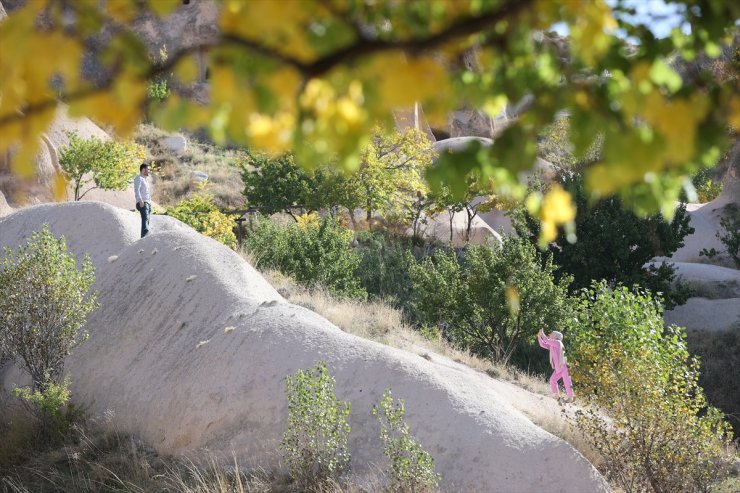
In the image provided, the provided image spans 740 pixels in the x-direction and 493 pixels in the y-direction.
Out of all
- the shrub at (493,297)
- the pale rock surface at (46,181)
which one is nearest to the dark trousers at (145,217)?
the shrub at (493,297)

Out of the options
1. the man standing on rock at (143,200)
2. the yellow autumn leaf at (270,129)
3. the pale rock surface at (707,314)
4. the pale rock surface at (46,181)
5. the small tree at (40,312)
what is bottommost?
the pale rock surface at (707,314)

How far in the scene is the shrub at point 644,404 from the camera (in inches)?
342

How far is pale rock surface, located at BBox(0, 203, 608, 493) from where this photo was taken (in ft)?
27.9

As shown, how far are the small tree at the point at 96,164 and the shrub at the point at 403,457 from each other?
2001cm

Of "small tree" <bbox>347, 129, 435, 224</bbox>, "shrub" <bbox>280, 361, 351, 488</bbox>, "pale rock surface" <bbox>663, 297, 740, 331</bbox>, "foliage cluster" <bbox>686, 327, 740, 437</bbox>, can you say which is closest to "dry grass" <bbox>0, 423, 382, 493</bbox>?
"shrub" <bbox>280, 361, 351, 488</bbox>

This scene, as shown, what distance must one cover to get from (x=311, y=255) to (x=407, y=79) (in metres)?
21.0

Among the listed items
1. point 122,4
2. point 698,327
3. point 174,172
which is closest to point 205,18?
point 174,172

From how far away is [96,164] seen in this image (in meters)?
26.6

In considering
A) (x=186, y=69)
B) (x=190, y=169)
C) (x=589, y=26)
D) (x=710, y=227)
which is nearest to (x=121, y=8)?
(x=186, y=69)

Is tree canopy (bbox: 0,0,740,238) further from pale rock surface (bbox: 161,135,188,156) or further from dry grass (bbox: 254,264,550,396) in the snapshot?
pale rock surface (bbox: 161,135,188,156)

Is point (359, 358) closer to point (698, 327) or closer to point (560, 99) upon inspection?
point (560, 99)

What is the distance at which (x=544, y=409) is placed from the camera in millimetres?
11766

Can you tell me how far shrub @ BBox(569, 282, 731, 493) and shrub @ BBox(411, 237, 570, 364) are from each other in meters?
9.08

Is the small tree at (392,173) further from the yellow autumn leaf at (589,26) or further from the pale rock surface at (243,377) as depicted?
the yellow autumn leaf at (589,26)
